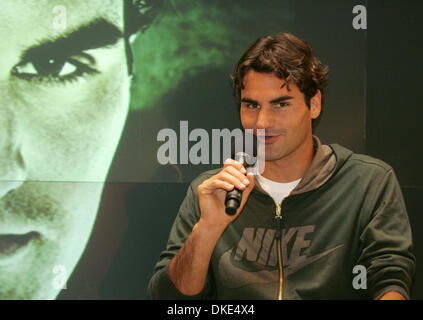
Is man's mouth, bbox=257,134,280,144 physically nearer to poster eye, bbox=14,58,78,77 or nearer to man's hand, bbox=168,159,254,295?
man's hand, bbox=168,159,254,295

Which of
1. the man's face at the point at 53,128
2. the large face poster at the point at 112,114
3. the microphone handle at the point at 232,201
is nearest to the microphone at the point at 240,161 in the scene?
the microphone handle at the point at 232,201

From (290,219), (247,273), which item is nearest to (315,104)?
(290,219)

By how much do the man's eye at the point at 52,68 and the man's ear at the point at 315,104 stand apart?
3.21ft

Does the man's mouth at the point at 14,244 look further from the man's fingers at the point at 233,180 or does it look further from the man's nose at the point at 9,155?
the man's fingers at the point at 233,180

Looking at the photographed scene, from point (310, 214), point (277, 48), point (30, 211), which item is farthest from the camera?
point (30, 211)

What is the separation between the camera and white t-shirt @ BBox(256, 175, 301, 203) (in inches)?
65.2

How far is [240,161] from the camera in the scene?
4.63 feet

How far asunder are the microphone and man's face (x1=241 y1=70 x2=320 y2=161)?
0.07m

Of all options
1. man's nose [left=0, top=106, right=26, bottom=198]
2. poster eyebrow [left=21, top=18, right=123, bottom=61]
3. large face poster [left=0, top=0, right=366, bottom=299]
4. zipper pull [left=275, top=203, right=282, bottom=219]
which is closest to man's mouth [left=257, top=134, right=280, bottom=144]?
zipper pull [left=275, top=203, right=282, bottom=219]

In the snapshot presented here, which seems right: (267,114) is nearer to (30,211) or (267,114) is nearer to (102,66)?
(102,66)

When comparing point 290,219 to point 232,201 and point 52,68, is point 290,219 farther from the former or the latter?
point 52,68

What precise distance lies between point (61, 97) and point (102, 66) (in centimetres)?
23
